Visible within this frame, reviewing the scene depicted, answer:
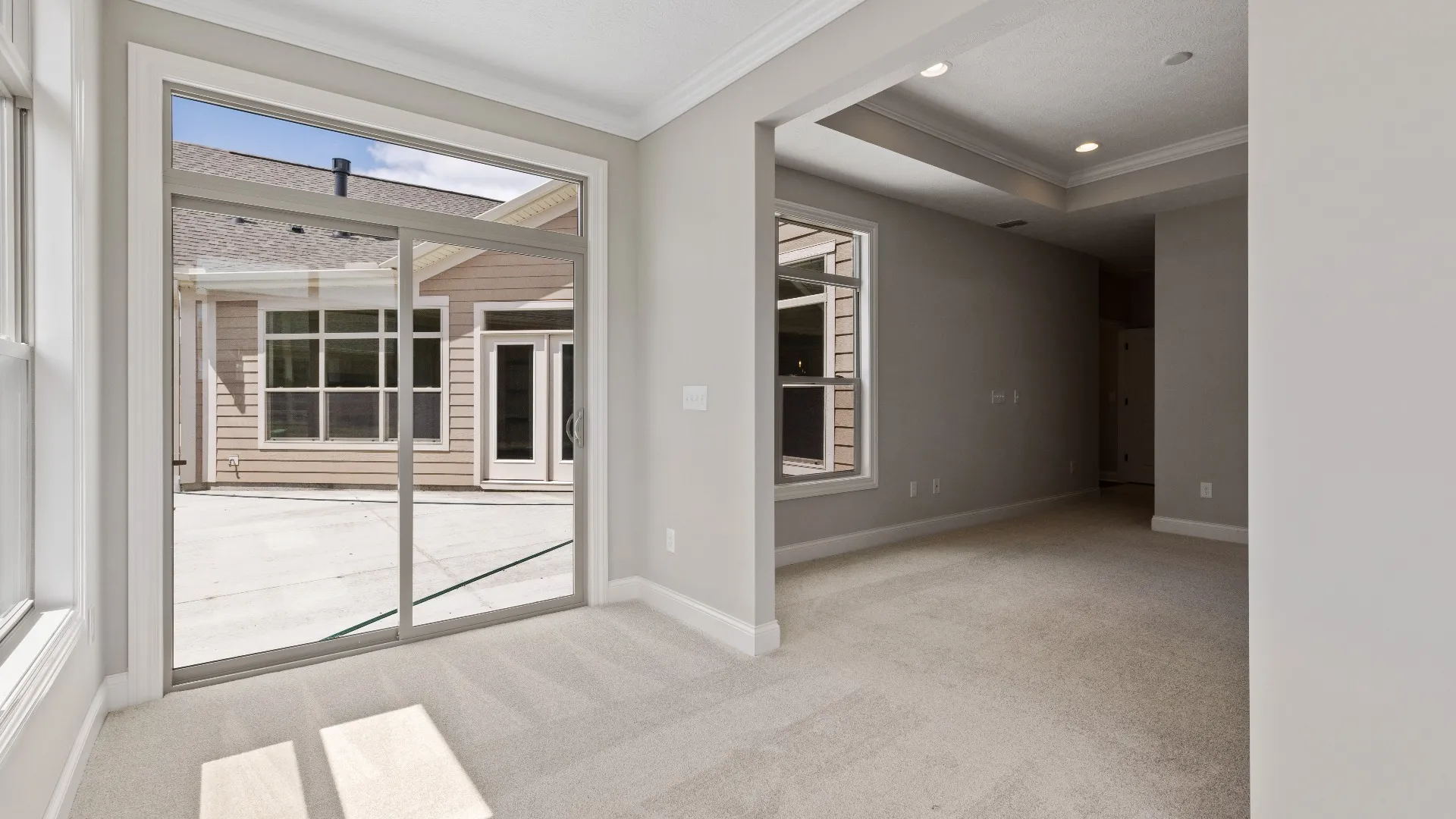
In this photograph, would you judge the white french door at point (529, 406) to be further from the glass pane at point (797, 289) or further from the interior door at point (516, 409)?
the glass pane at point (797, 289)

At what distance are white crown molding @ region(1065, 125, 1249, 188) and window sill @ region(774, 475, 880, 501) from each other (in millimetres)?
2902

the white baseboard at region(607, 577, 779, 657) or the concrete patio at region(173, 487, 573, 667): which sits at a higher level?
the concrete patio at region(173, 487, 573, 667)

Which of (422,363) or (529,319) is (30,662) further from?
(529,319)

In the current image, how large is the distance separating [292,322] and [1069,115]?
4438 millimetres

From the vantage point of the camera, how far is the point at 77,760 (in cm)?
198

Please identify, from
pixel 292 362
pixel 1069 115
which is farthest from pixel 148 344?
pixel 1069 115

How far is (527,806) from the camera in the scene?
1.89m

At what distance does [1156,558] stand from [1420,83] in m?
4.02

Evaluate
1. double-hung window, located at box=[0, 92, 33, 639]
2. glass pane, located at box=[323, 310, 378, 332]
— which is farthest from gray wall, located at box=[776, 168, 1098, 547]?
double-hung window, located at box=[0, 92, 33, 639]

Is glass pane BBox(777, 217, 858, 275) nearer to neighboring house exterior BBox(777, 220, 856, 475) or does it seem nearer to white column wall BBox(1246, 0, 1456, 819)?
neighboring house exterior BBox(777, 220, 856, 475)

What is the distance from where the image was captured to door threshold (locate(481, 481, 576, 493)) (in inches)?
135

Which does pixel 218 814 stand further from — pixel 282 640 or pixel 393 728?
pixel 282 640

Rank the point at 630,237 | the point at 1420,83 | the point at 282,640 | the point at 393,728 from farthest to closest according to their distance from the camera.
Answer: the point at 630,237 < the point at 282,640 < the point at 393,728 < the point at 1420,83

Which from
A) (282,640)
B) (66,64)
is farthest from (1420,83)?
(282,640)
